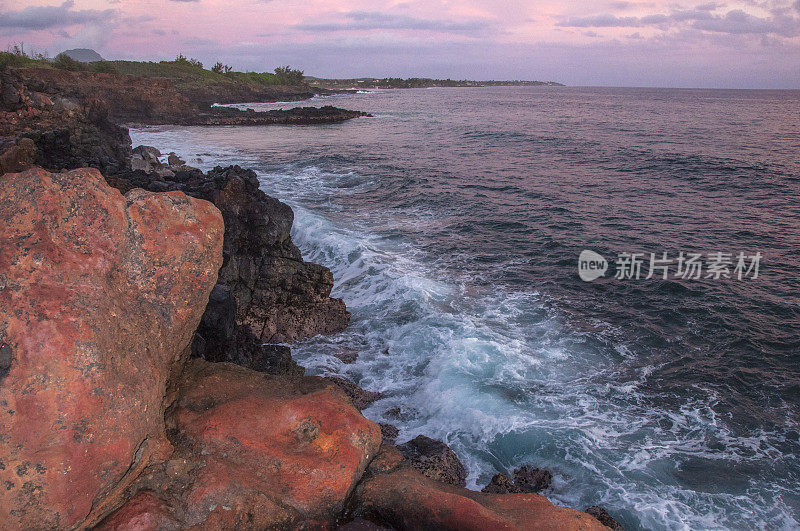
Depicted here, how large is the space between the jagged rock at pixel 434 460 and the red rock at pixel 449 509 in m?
1.89

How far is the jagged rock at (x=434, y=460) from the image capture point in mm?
6438

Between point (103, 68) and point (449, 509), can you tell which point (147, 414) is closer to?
point (449, 509)

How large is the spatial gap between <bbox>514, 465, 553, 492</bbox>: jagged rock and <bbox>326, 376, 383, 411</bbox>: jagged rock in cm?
291

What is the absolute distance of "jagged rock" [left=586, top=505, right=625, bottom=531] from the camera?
20.0ft

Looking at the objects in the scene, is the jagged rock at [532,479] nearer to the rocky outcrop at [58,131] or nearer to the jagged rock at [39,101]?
the rocky outcrop at [58,131]

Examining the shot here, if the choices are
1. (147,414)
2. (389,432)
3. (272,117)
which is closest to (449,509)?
(147,414)

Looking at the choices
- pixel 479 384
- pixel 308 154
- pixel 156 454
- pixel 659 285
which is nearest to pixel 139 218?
pixel 156 454

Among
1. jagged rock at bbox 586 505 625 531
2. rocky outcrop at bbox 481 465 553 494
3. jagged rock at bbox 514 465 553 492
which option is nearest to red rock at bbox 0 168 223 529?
rocky outcrop at bbox 481 465 553 494

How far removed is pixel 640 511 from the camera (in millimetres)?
6520

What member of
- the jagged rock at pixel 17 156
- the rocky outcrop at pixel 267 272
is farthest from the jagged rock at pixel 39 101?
the rocky outcrop at pixel 267 272

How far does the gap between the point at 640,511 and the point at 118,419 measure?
661 centimetres

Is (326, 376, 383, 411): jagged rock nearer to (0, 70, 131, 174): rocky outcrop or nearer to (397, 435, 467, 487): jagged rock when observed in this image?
(397, 435, 467, 487): jagged rock

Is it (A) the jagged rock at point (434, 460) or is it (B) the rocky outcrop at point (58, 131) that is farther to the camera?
(B) the rocky outcrop at point (58, 131)

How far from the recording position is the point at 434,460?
6719 millimetres
